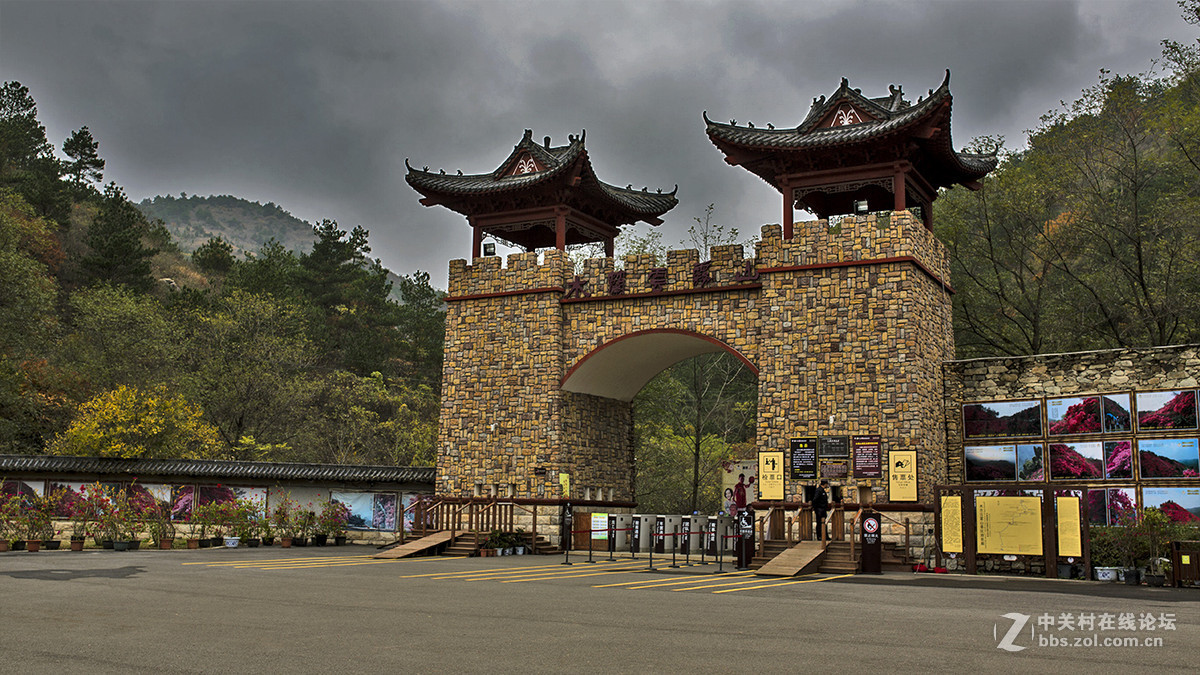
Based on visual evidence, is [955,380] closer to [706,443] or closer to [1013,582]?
[1013,582]

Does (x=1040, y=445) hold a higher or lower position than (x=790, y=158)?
lower

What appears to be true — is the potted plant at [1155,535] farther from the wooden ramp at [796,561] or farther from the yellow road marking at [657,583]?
the yellow road marking at [657,583]

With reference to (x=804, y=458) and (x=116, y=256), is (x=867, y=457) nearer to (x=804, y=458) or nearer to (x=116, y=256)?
(x=804, y=458)

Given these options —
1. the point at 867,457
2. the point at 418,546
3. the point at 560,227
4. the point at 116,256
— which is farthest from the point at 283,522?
the point at 116,256

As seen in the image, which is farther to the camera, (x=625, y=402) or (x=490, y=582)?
(x=625, y=402)

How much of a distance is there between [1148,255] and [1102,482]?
964 cm

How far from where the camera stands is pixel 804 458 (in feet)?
64.5

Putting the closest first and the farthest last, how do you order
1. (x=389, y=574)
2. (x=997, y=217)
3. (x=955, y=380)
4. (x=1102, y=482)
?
(x=389, y=574) < (x=1102, y=482) < (x=955, y=380) < (x=997, y=217)

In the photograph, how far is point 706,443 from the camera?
38562 mm

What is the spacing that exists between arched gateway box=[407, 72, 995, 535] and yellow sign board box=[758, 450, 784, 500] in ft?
0.85

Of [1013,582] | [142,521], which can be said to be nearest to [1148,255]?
[1013,582]

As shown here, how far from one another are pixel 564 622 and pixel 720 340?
1309 cm

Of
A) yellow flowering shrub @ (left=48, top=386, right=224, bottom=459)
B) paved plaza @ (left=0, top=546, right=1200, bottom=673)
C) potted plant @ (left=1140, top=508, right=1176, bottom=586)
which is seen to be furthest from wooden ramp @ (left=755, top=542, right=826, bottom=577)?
yellow flowering shrub @ (left=48, top=386, right=224, bottom=459)

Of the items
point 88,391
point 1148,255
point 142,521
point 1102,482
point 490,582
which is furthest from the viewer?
point 88,391
